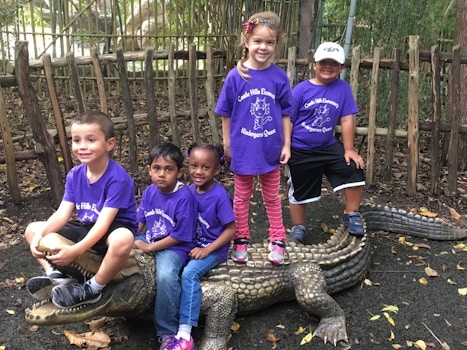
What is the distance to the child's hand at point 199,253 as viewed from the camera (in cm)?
318

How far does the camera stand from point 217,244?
322cm

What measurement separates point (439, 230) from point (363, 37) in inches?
161

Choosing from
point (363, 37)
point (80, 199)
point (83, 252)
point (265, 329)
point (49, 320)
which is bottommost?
point (265, 329)

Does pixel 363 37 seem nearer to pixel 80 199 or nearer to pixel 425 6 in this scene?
pixel 425 6

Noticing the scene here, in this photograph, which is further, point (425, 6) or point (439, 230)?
point (425, 6)

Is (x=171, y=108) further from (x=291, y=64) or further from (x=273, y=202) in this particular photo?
(x=273, y=202)

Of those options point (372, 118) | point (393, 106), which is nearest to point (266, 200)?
point (372, 118)

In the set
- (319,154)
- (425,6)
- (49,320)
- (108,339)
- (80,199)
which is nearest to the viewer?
(49,320)

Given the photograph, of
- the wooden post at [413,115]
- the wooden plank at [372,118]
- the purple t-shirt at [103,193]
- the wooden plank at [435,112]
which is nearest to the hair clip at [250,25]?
the purple t-shirt at [103,193]

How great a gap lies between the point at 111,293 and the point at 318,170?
2.13 meters

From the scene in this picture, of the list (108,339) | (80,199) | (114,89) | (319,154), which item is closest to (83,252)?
(80,199)

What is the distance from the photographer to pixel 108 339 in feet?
10.3

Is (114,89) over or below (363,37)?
below

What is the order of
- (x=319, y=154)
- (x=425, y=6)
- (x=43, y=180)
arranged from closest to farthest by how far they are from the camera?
(x=319, y=154), (x=43, y=180), (x=425, y=6)
